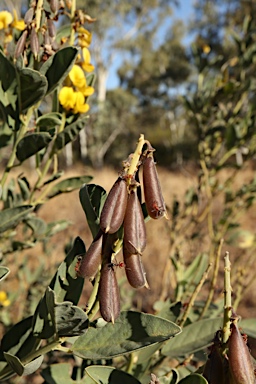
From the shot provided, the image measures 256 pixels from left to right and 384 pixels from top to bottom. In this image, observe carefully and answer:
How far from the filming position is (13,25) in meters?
0.66

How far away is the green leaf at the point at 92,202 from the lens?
0.40 metres

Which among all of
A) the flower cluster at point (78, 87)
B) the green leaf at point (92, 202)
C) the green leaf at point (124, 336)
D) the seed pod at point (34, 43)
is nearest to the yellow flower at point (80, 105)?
the flower cluster at point (78, 87)

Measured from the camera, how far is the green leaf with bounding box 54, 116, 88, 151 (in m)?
0.60

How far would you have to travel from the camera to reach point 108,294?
366 mm

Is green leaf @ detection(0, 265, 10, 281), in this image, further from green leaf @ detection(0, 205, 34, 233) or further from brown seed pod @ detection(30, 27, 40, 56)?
brown seed pod @ detection(30, 27, 40, 56)

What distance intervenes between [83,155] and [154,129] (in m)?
4.51

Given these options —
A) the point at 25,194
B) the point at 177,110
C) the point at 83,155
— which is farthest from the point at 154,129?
the point at 25,194

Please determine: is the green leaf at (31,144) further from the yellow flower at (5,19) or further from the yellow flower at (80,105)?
the yellow flower at (5,19)

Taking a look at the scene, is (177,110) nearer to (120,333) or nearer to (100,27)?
(100,27)

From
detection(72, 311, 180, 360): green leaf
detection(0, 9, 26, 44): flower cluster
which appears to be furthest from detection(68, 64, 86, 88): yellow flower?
detection(72, 311, 180, 360): green leaf

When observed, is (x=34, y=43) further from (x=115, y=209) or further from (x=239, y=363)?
(x=239, y=363)

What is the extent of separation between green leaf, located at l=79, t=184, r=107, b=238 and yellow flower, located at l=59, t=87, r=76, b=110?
0.23 meters

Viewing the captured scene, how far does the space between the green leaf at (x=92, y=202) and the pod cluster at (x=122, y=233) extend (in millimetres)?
32

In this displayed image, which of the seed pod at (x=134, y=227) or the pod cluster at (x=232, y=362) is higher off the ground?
the seed pod at (x=134, y=227)
